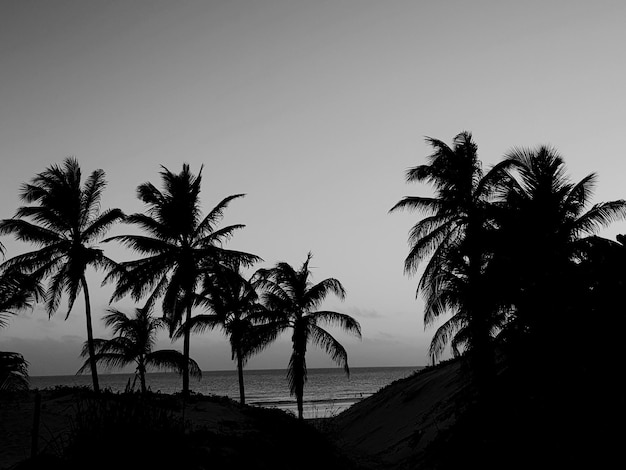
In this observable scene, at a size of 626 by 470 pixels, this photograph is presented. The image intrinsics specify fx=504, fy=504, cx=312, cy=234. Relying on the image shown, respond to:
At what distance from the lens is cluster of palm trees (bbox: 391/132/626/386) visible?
1151 centimetres

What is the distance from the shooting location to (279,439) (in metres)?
14.3

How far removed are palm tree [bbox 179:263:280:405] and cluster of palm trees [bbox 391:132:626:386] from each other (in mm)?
8498

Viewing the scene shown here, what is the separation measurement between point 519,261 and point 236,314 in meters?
17.9

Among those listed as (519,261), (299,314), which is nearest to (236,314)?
(299,314)

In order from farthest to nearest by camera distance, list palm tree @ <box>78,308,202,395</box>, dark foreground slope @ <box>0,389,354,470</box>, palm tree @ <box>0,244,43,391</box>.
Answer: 1. palm tree @ <box>78,308,202,395</box>
2. palm tree @ <box>0,244,43,391</box>
3. dark foreground slope @ <box>0,389,354,470</box>

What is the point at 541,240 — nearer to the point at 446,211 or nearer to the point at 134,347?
the point at 446,211

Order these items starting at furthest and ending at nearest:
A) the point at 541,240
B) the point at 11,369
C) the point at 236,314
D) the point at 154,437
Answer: the point at 236,314
the point at 11,369
the point at 541,240
the point at 154,437

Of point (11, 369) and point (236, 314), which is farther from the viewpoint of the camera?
point (236, 314)

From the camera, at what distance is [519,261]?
14188mm

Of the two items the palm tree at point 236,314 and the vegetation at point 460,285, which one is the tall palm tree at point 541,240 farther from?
the palm tree at point 236,314

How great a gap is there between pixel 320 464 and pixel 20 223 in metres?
17.8

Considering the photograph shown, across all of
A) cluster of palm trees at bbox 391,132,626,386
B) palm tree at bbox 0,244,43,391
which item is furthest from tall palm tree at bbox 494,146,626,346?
palm tree at bbox 0,244,43,391

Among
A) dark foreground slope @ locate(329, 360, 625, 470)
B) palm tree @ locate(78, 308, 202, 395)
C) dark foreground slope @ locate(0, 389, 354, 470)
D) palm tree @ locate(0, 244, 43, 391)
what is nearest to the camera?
dark foreground slope @ locate(0, 389, 354, 470)

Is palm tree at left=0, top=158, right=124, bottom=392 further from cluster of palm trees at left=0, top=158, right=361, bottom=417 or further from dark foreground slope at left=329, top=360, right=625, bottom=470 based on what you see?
dark foreground slope at left=329, top=360, right=625, bottom=470
